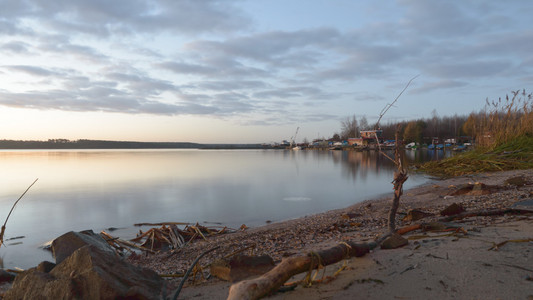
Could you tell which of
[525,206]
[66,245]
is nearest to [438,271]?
[525,206]

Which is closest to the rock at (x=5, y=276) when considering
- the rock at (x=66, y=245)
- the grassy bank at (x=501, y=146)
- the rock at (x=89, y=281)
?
the rock at (x=66, y=245)

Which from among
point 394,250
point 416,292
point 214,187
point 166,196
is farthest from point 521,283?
point 214,187

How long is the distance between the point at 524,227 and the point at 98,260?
439 centimetres

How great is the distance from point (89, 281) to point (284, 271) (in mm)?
1425

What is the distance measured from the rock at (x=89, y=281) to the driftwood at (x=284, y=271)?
822mm

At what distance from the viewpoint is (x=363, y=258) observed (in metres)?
2.88

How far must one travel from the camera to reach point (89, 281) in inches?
89.4

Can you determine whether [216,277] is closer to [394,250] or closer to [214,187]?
[394,250]

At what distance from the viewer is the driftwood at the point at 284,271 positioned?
6.40 feet

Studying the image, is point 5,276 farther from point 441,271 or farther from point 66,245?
point 441,271

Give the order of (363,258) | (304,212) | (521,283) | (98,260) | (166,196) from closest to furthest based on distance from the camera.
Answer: (521,283) < (98,260) < (363,258) < (304,212) < (166,196)

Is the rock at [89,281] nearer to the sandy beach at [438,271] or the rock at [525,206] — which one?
the sandy beach at [438,271]

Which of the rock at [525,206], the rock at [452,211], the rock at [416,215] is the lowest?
the rock at [416,215]

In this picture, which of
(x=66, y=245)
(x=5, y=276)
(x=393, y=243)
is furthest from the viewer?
(x=5, y=276)
